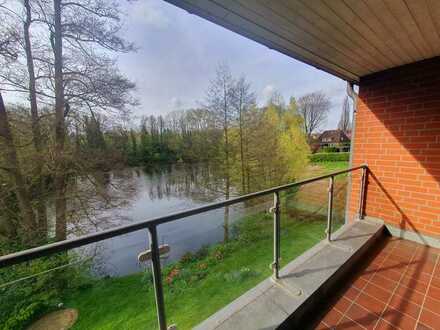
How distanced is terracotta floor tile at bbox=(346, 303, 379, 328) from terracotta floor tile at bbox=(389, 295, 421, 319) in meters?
0.24

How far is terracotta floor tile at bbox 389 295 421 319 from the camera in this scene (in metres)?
1.48

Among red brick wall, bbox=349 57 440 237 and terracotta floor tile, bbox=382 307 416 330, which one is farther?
red brick wall, bbox=349 57 440 237

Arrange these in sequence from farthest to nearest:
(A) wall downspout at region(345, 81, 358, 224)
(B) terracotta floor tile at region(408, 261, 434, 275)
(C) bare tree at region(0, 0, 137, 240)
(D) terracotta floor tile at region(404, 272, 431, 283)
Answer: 1. (C) bare tree at region(0, 0, 137, 240)
2. (A) wall downspout at region(345, 81, 358, 224)
3. (B) terracotta floor tile at region(408, 261, 434, 275)
4. (D) terracotta floor tile at region(404, 272, 431, 283)

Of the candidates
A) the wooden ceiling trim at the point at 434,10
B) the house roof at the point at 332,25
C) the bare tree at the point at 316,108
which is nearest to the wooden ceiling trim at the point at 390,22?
the house roof at the point at 332,25

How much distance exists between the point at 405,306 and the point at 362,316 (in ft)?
1.36

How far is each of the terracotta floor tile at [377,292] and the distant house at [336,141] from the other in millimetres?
21171

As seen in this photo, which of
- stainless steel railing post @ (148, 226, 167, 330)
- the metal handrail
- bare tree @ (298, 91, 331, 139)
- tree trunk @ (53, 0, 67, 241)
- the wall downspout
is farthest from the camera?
bare tree @ (298, 91, 331, 139)

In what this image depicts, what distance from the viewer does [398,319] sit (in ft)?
4.65

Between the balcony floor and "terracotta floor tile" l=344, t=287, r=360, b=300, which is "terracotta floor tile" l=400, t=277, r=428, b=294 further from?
"terracotta floor tile" l=344, t=287, r=360, b=300

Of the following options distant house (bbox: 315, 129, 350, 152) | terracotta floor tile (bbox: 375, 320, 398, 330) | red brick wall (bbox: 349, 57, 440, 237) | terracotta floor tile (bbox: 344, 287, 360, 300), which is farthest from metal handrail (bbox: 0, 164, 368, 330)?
distant house (bbox: 315, 129, 350, 152)

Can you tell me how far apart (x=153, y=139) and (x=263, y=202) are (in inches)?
516

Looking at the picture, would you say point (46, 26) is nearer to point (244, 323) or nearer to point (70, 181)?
point (70, 181)

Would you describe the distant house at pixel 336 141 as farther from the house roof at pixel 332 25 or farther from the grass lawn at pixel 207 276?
the house roof at pixel 332 25

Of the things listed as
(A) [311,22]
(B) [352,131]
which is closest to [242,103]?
(B) [352,131]
